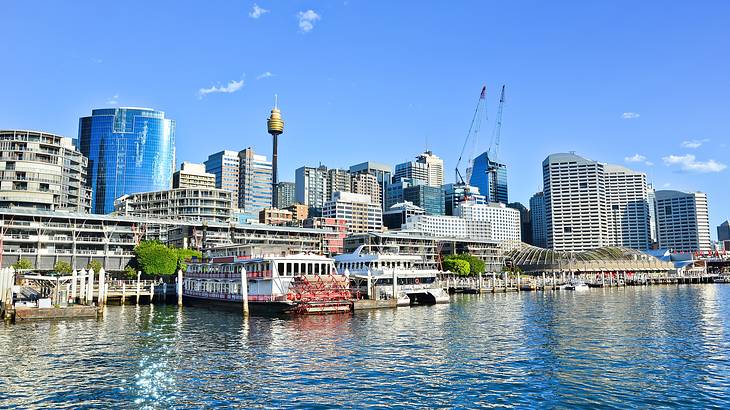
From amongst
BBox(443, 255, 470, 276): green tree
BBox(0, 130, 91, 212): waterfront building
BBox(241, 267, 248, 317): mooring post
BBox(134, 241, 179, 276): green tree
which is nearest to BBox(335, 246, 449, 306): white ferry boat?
BBox(241, 267, 248, 317): mooring post

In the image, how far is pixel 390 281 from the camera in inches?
3829

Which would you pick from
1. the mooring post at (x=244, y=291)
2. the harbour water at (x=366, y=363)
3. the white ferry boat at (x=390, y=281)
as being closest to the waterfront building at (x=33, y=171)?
the white ferry boat at (x=390, y=281)

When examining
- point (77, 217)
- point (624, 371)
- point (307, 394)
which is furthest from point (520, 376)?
point (77, 217)

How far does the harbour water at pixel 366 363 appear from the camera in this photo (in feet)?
109

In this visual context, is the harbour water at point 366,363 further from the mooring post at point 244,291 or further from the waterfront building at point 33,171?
the waterfront building at point 33,171

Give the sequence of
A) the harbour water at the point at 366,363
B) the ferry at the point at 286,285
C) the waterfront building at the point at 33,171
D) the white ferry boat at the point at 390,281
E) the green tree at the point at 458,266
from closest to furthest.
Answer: the harbour water at the point at 366,363
the ferry at the point at 286,285
the white ferry boat at the point at 390,281
the waterfront building at the point at 33,171
the green tree at the point at 458,266

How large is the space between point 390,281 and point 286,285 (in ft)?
77.8

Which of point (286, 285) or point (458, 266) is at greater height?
point (458, 266)

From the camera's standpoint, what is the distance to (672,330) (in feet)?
198

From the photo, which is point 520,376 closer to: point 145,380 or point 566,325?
point 145,380

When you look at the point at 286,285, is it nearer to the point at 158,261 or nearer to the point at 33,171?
the point at 158,261

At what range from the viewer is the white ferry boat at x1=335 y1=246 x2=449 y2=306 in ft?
295

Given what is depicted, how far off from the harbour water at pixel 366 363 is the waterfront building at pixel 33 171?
11456 centimetres

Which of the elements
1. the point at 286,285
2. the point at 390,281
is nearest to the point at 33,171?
the point at 390,281
